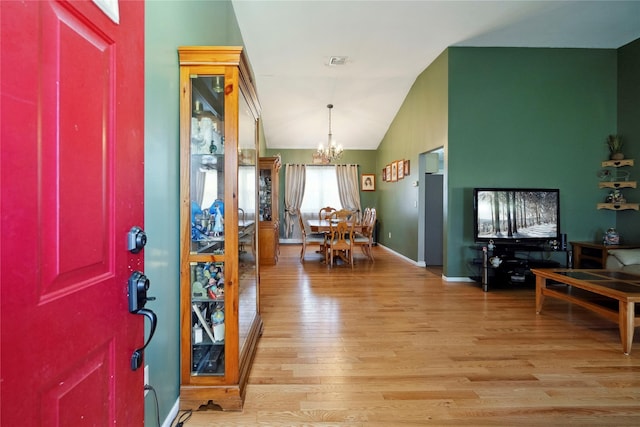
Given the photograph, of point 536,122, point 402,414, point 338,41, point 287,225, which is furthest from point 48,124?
point 287,225

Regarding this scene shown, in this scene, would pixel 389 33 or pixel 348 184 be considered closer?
pixel 389 33

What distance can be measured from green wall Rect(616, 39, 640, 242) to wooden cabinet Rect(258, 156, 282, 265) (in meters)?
5.33

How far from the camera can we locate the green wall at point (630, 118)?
4445 mm

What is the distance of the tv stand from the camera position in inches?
169

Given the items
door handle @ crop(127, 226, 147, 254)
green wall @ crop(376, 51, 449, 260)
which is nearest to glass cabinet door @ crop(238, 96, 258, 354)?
door handle @ crop(127, 226, 147, 254)

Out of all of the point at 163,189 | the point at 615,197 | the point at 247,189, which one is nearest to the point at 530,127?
the point at 615,197

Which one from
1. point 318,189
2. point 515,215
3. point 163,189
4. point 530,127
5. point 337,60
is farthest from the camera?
point 318,189

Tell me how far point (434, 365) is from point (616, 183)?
4.26 m

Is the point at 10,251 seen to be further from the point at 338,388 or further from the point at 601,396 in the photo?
the point at 601,396

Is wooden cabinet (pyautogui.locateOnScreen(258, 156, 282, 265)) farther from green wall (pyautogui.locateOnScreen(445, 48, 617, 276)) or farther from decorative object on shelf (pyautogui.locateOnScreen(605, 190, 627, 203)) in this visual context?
decorative object on shelf (pyautogui.locateOnScreen(605, 190, 627, 203))

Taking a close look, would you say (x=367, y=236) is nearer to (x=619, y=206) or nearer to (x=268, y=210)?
(x=268, y=210)

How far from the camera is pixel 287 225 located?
9336mm

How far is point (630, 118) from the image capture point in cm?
455

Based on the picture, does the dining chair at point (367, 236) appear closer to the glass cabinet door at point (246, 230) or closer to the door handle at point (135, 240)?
the glass cabinet door at point (246, 230)
